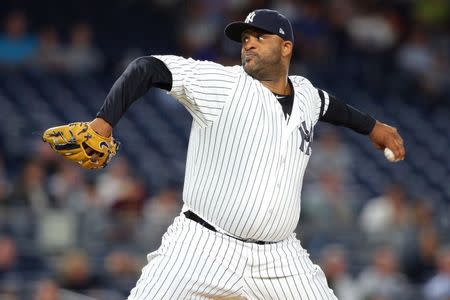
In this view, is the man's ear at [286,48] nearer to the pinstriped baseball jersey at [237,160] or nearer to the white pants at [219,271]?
the pinstriped baseball jersey at [237,160]

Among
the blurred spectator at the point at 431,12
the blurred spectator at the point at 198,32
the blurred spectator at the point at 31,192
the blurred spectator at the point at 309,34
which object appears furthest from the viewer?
the blurred spectator at the point at 431,12

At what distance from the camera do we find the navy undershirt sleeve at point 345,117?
5.07 meters

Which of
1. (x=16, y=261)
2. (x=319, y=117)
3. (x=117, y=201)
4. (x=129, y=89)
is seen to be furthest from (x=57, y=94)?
(x=129, y=89)

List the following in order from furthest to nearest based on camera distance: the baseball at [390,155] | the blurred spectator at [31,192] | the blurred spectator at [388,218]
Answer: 1. the blurred spectator at [388,218]
2. the blurred spectator at [31,192]
3. the baseball at [390,155]

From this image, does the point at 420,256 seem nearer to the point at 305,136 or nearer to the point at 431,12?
the point at 305,136

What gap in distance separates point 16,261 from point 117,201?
1.04 meters

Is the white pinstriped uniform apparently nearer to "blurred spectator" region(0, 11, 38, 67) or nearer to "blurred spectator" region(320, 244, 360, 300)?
"blurred spectator" region(320, 244, 360, 300)

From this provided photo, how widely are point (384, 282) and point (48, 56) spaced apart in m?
4.52

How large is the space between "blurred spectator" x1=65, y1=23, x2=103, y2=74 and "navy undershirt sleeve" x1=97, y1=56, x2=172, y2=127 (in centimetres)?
736

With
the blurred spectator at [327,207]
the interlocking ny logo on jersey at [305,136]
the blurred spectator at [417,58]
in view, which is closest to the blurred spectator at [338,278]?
the blurred spectator at [327,207]

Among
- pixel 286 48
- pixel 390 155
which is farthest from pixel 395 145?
pixel 286 48

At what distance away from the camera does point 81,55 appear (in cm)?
1159

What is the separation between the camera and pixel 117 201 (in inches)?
351

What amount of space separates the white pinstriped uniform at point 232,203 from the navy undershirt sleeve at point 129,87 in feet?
0.74
